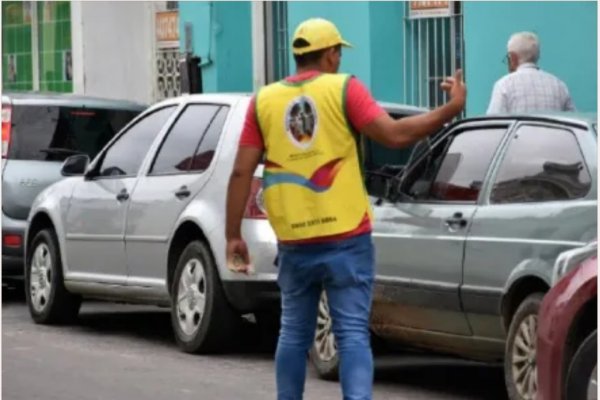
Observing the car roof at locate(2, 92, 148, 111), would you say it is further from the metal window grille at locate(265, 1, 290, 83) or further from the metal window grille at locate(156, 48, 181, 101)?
the metal window grille at locate(156, 48, 181, 101)

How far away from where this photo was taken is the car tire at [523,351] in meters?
8.72

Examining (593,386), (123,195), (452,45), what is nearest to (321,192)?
(593,386)

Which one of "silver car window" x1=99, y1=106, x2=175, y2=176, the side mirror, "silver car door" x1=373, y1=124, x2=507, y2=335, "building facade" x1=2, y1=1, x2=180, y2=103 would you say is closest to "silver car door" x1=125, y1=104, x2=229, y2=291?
"silver car window" x1=99, y1=106, x2=175, y2=176

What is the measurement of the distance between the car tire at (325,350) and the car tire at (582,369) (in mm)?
2694

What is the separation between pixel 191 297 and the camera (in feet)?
38.2

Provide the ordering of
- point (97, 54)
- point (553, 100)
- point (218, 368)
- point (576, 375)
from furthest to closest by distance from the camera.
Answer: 1. point (97, 54)
2. point (553, 100)
3. point (218, 368)
4. point (576, 375)

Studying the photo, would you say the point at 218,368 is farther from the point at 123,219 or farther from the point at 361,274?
the point at 361,274

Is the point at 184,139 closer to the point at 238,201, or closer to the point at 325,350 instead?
the point at 325,350

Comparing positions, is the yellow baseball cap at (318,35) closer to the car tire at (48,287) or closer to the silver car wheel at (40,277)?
the car tire at (48,287)

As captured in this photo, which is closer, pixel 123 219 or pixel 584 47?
pixel 123 219

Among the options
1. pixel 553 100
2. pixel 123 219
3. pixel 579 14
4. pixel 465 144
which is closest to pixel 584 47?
pixel 579 14

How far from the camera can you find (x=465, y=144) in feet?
32.6

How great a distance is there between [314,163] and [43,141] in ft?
25.8

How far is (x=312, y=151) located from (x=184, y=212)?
4.06 metres
